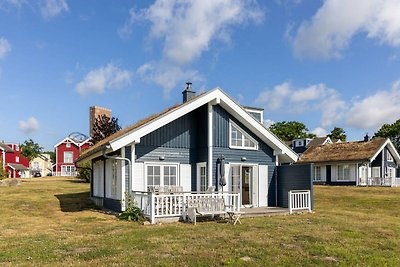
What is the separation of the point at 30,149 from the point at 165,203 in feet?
282

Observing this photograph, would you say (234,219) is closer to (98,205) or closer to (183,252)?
(183,252)

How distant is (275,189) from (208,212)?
6027mm

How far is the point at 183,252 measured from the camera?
8.33 metres

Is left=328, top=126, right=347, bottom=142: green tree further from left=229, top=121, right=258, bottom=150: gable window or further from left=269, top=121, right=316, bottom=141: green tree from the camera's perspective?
left=229, top=121, right=258, bottom=150: gable window

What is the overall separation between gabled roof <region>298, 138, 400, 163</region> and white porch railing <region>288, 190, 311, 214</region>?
72.5 ft

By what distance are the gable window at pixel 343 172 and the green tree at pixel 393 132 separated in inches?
1504

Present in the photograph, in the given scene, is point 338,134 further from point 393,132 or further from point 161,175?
point 161,175

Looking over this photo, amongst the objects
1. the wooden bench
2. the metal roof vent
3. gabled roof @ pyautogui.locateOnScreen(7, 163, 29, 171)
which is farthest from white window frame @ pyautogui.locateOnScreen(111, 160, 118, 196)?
gabled roof @ pyautogui.locateOnScreen(7, 163, 29, 171)

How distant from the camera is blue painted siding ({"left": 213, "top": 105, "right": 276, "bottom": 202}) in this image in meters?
16.7

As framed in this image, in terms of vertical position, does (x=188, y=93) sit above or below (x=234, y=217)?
above

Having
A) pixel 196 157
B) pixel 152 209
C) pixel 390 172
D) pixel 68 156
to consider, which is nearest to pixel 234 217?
pixel 152 209

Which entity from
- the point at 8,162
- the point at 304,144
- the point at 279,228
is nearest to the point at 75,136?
the point at 8,162

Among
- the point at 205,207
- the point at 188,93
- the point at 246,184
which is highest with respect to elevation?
the point at 188,93

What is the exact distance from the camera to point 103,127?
3841 centimetres
